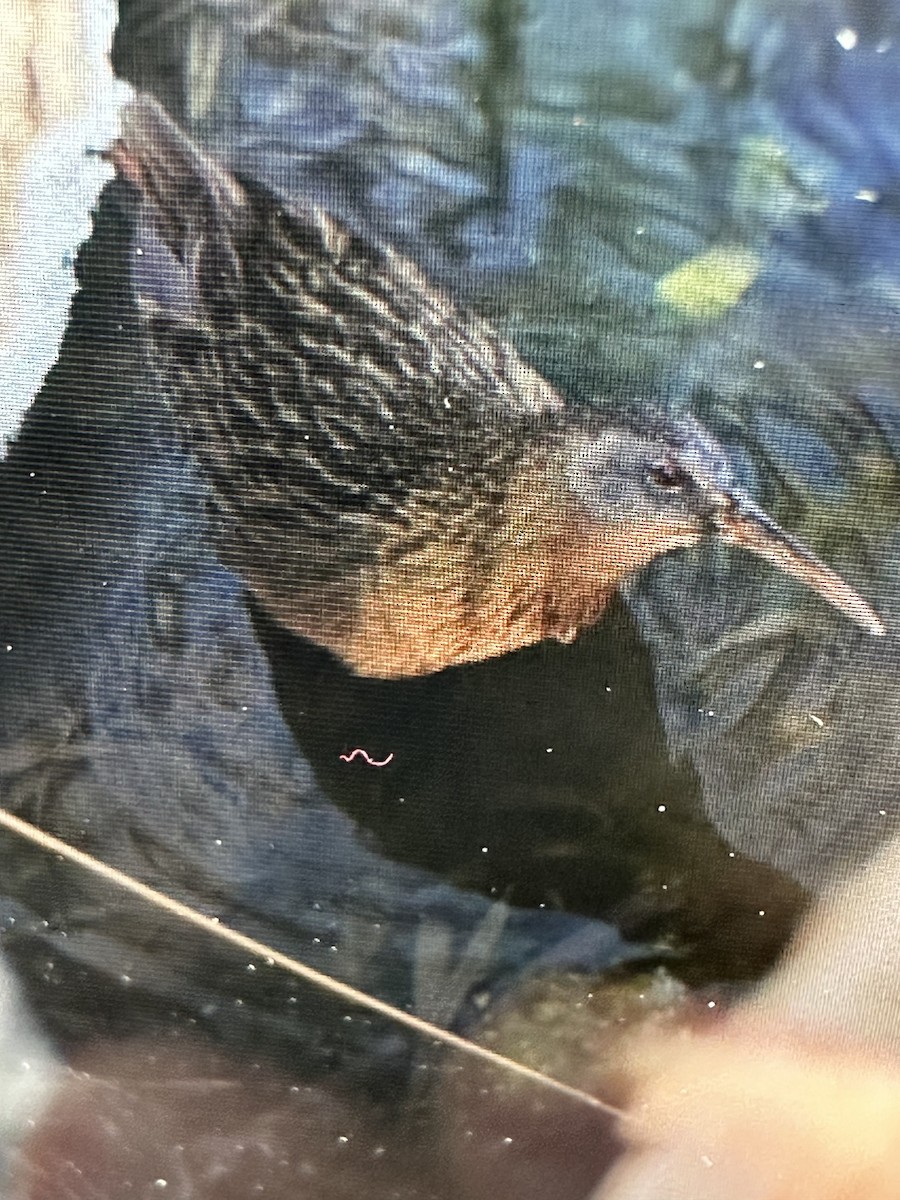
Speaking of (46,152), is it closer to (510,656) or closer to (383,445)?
(383,445)

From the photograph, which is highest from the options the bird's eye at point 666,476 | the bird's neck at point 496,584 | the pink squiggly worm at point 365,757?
the bird's eye at point 666,476

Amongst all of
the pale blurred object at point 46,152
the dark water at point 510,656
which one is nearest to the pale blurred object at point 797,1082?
the dark water at point 510,656

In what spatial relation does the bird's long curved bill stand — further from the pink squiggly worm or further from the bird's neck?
the pink squiggly worm

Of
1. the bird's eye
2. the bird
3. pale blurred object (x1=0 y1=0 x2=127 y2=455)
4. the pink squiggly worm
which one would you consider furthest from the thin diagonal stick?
the bird's eye

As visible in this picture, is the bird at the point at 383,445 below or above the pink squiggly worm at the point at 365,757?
above

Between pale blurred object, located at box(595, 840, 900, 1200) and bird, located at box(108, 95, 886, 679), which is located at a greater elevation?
bird, located at box(108, 95, 886, 679)

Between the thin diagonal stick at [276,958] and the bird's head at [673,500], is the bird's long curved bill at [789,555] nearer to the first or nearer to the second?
the bird's head at [673,500]
